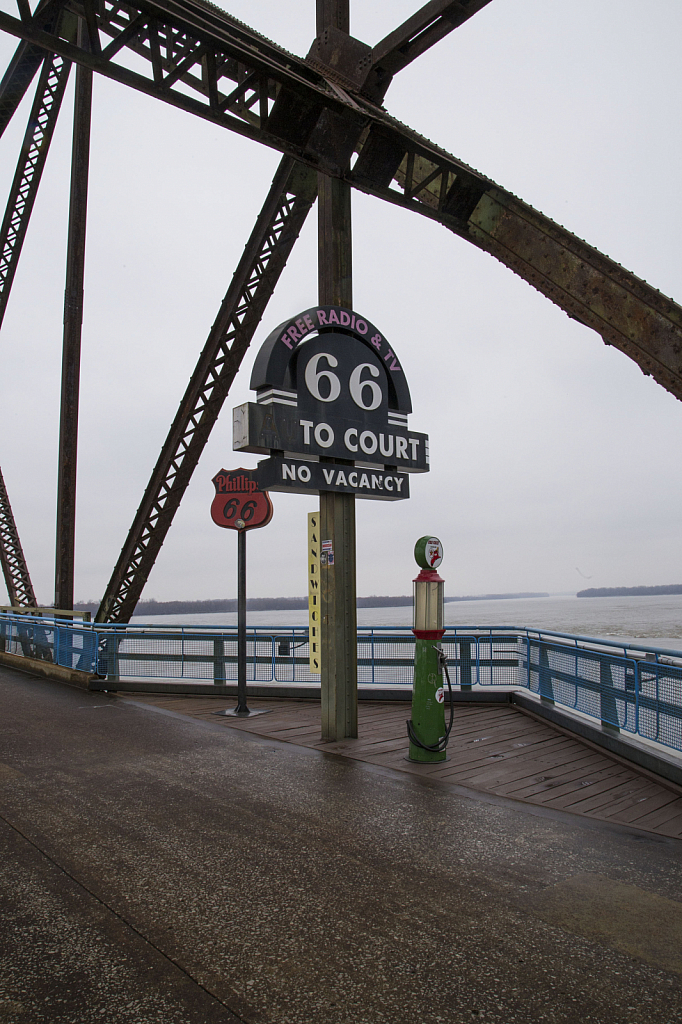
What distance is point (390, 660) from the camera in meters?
10.8

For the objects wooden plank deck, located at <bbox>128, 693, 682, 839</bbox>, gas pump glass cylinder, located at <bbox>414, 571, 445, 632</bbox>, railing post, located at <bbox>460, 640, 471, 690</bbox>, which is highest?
gas pump glass cylinder, located at <bbox>414, 571, 445, 632</bbox>

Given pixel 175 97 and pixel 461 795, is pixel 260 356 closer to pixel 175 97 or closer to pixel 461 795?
pixel 175 97

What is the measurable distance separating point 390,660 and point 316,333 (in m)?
5.50

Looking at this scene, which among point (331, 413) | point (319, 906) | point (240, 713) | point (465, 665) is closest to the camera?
point (319, 906)

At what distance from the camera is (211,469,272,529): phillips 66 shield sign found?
959 centimetres

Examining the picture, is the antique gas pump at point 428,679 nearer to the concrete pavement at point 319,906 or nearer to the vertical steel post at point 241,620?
the concrete pavement at point 319,906

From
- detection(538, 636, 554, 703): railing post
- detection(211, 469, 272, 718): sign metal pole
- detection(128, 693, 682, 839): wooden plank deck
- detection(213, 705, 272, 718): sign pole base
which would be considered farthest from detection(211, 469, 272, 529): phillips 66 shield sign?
detection(538, 636, 554, 703): railing post

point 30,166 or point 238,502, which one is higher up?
point 30,166

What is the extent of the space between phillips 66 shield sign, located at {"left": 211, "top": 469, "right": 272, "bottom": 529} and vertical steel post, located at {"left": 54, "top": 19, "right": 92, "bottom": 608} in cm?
698

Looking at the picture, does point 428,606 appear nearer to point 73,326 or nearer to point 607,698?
point 607,698

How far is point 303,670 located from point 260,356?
238 inches

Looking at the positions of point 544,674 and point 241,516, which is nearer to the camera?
point 544,674

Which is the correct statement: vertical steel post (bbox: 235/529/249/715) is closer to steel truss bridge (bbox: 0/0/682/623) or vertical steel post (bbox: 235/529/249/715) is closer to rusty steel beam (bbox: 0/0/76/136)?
steel truss bridge (bbox: 0/0/682/623)

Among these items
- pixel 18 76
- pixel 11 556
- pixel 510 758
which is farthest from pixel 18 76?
pixel 510 758
